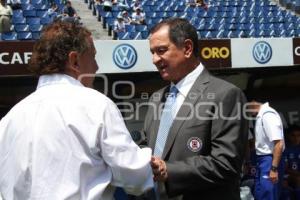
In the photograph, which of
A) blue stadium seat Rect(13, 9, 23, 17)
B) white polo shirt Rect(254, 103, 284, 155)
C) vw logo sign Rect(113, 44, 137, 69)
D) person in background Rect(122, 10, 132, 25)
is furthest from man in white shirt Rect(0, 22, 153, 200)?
person in background Rect(122, 10, 132, 25)

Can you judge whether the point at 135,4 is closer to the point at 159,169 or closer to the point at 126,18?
the point at 126,18

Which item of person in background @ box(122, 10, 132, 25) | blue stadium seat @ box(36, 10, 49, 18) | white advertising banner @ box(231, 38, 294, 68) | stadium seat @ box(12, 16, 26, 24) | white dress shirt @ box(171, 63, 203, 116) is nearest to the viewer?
white dress shirt @ box(171, 63, 203, 116)

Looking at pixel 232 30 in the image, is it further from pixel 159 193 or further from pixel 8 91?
pixel 159 193

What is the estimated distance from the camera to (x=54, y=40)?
1945 mm

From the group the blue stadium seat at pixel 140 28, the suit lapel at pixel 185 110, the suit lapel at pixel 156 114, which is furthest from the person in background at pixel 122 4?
the suit lapel at pixel 185 110

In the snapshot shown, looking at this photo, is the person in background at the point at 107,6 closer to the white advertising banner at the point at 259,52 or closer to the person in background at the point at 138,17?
the person in background at the point at 138,17

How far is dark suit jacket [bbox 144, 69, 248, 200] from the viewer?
7.27 feet

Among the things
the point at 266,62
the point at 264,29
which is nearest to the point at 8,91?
the point at 266,62

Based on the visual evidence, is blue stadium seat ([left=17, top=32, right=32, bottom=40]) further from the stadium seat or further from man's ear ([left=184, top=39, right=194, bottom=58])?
man's ear ([left=184, top=39, right=194, bottom=58])

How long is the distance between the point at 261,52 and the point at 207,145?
23.5ft

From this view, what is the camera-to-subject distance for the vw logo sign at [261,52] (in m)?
9.17

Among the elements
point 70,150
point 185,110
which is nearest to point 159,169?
point 185,110

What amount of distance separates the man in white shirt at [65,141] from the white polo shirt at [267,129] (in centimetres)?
456

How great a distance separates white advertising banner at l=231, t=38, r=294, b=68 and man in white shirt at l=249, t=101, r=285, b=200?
269 centimetres
